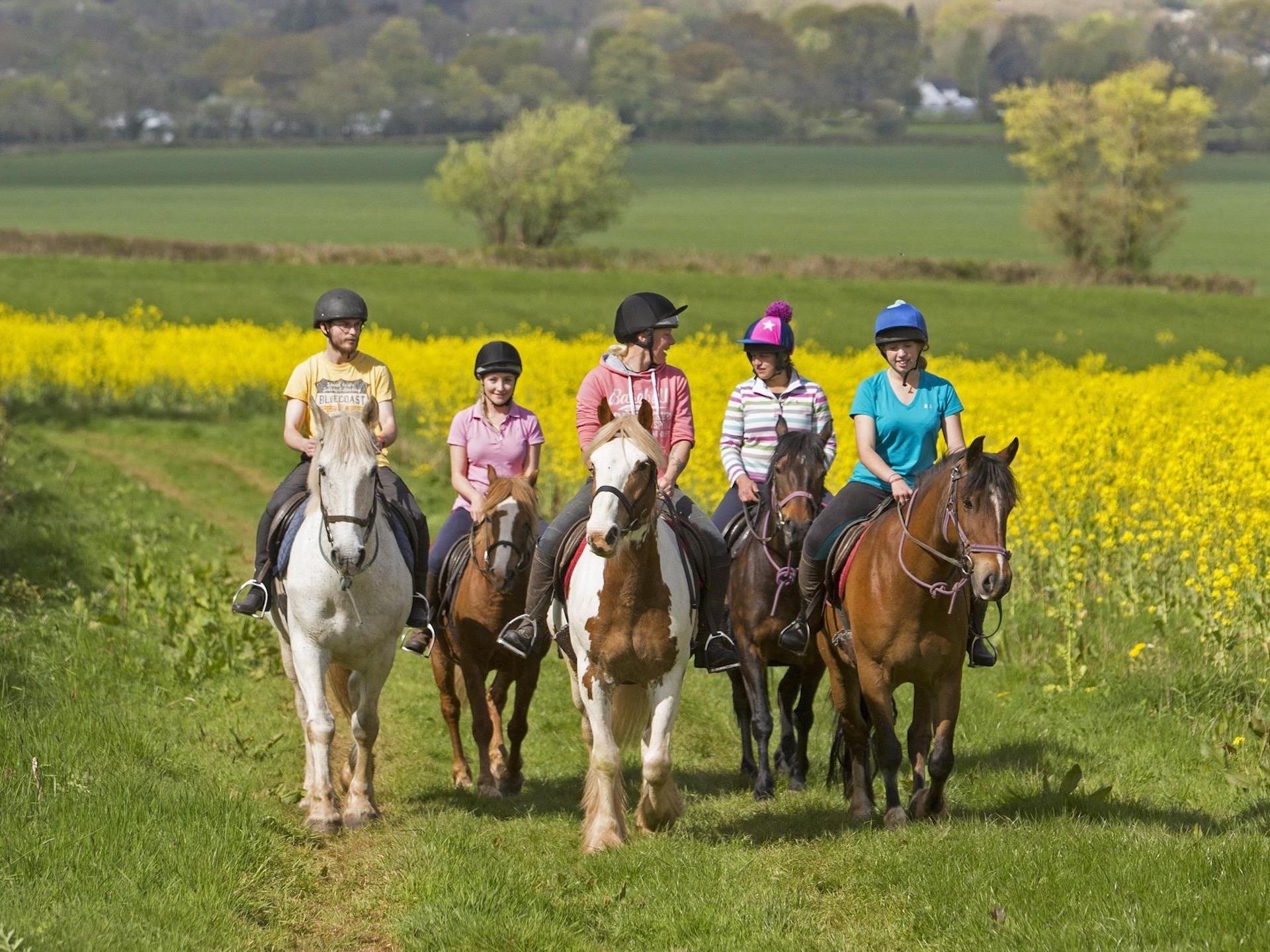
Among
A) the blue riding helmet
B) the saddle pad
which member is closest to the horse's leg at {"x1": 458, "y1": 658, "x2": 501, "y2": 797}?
the saddle pad

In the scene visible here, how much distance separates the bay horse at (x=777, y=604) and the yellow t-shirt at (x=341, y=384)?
2397 millimetres

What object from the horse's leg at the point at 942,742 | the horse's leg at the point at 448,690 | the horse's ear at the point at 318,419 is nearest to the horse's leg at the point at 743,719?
the horse's leg at the point at 448,690

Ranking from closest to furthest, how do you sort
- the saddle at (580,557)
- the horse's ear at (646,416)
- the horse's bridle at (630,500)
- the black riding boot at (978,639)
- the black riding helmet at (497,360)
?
the horse's bridle at (630,500) → the horse's ear at (646,416) → the black riding boot at (978,639) → the saddle at (580,557) → the black riding helmet at (497,360)

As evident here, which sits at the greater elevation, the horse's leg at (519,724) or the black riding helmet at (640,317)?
the black riding helmet at (640,317)

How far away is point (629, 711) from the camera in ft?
28.7

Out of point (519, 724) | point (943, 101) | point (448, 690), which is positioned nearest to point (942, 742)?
point (519, 724)

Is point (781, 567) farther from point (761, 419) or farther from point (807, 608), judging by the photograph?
point (761, 419)

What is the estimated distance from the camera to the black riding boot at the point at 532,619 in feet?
29.5

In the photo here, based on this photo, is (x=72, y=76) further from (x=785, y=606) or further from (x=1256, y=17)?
(x=785, y=606)

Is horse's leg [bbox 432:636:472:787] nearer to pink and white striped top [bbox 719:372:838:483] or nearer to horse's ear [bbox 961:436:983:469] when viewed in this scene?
pink and white striped top [bbox 719:372:838:483]

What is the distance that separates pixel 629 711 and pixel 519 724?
1.71 meters

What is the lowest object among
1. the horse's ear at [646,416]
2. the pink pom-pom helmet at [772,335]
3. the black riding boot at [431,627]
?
the black riding boot at [431,627]

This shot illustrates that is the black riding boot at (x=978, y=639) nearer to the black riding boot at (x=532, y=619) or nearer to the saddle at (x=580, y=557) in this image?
the saddle at (x=580, y=557)

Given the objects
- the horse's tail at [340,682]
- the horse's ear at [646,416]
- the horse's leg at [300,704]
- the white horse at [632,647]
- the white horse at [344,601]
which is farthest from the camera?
the horse's tail at [340,682]
